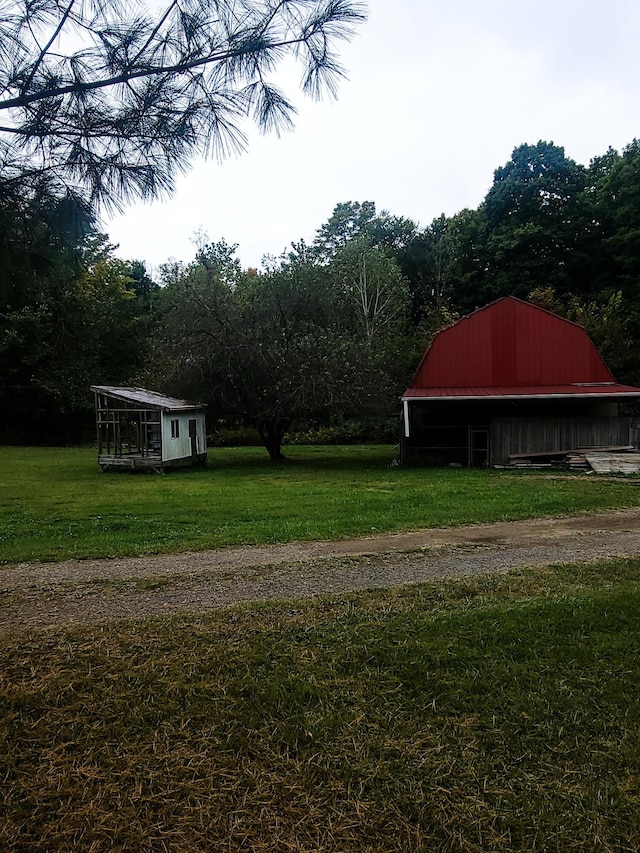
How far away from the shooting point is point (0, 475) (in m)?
17.8

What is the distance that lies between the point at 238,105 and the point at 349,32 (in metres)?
0.90

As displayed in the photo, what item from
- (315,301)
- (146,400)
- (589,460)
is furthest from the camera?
(315,301)

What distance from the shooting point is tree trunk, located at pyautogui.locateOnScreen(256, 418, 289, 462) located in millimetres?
21183

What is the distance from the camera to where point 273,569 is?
6273 mm

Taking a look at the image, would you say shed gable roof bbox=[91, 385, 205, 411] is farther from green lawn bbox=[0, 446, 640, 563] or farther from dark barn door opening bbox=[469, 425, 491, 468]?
dark barn door opening bbox=[469, 425, 491, 468]

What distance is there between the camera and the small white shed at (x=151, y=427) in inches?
727

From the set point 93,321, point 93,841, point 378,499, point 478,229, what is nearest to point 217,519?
point 378,499

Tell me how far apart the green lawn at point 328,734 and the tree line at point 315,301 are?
2663 millimetres

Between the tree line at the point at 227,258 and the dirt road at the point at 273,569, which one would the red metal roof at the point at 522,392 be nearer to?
the tree line at the point at 227,258

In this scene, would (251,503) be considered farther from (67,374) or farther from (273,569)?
(67,374)

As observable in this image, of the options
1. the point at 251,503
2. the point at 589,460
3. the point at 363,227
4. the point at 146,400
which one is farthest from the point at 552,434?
the point at 363,227

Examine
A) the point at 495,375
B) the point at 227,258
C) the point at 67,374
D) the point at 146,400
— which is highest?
the point at 227,258

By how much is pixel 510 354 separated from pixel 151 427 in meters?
13.8

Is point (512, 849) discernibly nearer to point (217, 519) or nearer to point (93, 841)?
point (93, 841)
